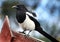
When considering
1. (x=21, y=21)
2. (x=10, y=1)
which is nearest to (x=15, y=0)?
(x=10, y=1)

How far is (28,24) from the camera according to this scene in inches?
82.8

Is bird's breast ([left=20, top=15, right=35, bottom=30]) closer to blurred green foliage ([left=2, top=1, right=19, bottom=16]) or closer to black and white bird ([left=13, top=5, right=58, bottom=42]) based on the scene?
black and white bird ([left=13, top=5, right=58, bottom=42])

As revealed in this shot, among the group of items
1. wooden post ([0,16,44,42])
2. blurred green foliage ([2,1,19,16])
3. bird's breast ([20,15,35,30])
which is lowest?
wooden post ([0,16,44,42])

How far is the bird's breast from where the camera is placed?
2.06 m

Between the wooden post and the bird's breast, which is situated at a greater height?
the bird's breast

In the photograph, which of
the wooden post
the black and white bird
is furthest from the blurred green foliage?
the wooden post

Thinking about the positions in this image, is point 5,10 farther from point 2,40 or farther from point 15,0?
point 2,40

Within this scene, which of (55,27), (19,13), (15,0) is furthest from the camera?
(55,27)

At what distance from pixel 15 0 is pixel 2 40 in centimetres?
182

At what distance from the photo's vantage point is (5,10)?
3.20m

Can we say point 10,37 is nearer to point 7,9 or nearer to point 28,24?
point 28,24

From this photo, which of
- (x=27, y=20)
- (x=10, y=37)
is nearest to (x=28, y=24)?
(x=27, y=20)

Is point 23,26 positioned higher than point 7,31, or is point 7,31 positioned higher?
point 23,26

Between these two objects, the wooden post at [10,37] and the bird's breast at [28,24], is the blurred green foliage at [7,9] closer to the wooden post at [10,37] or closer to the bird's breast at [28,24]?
the bird's breast at [28,24]
